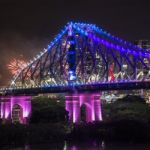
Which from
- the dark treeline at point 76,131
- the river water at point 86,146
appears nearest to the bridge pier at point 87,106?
the dark treeline at point 76,131

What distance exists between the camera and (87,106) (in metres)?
95.0

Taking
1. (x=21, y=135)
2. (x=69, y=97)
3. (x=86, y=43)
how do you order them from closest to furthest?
1. (x=21, y=135)
2. (x=69, y=97)
3. (x=86, y=43)

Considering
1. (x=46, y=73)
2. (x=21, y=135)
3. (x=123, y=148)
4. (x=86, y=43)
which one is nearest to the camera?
(x=123, y=148)

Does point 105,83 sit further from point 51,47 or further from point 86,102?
point 51,47

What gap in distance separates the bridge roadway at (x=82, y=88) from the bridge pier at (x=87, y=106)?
5.98ft

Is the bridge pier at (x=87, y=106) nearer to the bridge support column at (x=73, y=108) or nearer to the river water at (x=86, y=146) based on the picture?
the bridge support column at (x=73, y=108)

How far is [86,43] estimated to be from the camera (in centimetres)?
10081

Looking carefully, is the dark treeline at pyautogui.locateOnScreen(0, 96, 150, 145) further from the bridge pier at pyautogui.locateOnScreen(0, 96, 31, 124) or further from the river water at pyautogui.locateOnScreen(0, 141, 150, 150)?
the bridge pier at pyautogui.locateOnScreen(0, 96, 31, 124)

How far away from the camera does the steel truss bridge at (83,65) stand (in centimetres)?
9069

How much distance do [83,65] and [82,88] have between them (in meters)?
8.80

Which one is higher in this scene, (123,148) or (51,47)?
(51,47)

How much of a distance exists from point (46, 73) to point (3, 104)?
31.7ft

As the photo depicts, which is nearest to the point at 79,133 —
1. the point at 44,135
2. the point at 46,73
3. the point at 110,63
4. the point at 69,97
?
the point at 44,135

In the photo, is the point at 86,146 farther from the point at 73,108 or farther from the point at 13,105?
the point at 13,105
